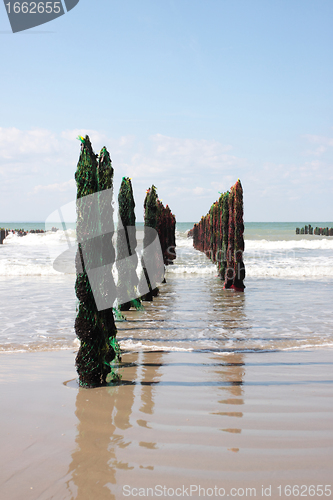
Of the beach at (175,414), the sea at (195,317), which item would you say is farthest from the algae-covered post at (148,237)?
the beach at (175,414)

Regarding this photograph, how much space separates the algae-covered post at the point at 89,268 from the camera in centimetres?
457

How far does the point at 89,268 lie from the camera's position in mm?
4602

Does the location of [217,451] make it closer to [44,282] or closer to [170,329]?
[170,329]

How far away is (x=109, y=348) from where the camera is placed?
4902 millimetres

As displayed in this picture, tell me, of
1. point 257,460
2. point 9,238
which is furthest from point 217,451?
point 9,238

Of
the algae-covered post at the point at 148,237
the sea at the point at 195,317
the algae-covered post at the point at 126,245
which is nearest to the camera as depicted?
the sea at the point at 195,317

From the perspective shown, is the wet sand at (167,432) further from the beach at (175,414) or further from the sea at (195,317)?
the sea at (195,317)

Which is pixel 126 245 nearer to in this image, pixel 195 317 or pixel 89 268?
pixel 195 317

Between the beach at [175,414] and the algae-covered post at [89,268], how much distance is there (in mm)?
310

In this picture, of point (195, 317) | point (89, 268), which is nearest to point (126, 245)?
point (195, 317)

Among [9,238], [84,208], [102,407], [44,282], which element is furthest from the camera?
[9,238]

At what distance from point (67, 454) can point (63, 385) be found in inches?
64.6

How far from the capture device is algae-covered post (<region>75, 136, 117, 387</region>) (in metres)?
4.57

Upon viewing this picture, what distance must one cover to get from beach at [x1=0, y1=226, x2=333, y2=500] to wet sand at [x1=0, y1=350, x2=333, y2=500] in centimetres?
1
